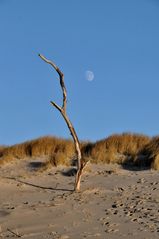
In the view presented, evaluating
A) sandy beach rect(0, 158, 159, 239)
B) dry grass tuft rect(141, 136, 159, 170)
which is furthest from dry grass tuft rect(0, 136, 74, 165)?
dry grass tuft rect(141, 136, 159, 170)

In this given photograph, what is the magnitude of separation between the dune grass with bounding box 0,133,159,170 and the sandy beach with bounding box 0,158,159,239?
0.37 meters

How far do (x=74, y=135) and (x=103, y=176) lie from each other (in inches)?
59.2

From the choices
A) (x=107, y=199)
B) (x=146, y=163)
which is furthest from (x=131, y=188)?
(x=146, y=163)

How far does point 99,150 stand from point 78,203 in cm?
414

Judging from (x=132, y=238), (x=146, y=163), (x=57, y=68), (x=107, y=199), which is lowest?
(x=132, y=238)

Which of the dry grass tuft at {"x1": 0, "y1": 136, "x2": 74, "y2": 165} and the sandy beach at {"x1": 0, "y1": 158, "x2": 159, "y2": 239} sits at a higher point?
the dry grass tuft at {"x1": 0, "y1": 136, "x2": 74, "y2": 165}

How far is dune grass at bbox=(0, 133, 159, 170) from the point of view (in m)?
14.5

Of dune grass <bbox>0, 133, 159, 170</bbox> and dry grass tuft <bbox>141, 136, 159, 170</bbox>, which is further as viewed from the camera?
dune grass <bbox>0, 133, 159, 170</bbox>

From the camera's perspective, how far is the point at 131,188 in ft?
39.9

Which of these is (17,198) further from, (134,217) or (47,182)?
(134,217)

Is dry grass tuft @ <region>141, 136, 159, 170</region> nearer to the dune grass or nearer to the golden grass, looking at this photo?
the dune grass

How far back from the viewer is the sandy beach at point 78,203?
9.05m

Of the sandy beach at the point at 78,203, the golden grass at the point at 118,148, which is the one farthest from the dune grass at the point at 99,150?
the sandy beach at the point at 78,203

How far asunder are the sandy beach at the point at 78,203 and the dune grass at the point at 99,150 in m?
0.37
